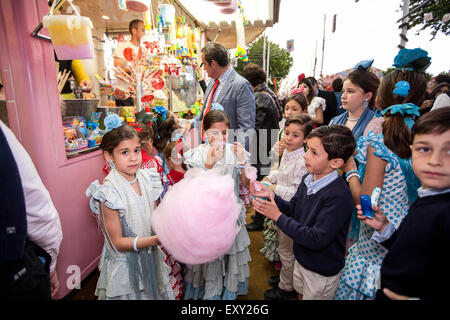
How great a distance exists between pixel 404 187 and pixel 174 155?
5.78 feet

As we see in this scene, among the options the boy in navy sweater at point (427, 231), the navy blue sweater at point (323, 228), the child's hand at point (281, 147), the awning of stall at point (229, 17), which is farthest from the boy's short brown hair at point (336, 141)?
the awning of stall at point (229, 17)

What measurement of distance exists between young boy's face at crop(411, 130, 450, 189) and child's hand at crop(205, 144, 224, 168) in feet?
3.77

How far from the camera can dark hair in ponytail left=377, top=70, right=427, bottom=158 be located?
1.31 m

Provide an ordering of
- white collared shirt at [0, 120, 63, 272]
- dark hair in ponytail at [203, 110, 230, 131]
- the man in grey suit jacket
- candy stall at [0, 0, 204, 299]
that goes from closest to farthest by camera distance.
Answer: white collared shirt at [0, 120, 63, 272], candy stall at [0, 0, 204, 299], dark hair in ponytail at [203, 110, 230, 131], the man in grey suit jacket

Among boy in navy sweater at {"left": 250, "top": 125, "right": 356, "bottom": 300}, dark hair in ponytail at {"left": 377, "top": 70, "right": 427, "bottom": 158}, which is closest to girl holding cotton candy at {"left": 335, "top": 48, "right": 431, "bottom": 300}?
dark hair in ponytail at {"left": 377, "top": 70, "right": 427, "bottom": 158}

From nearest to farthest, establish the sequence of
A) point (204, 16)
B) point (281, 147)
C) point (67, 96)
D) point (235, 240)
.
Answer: point (235, 240) < point (281, 147) < point (67, 96) < point (204, 16)

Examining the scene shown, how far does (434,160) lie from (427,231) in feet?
0.81

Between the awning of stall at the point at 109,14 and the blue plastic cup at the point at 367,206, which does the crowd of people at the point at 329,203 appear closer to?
the blue plastic cup at the point at 367,206

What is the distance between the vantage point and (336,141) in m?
1.42

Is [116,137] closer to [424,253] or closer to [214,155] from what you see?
[214,155]

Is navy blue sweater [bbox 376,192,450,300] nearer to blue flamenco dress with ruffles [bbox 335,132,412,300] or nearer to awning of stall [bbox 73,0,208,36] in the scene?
blue flamenco dress with ruffles [bbox 335,132,412,300]

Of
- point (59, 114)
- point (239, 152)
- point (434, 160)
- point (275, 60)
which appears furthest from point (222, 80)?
point (275, 60)
